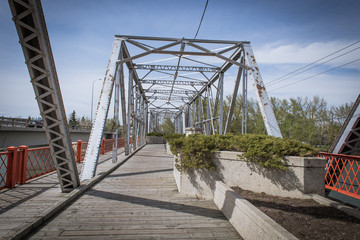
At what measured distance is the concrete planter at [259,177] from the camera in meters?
4.62

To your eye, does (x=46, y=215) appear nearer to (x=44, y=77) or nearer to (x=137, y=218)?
(x=137, y=218)

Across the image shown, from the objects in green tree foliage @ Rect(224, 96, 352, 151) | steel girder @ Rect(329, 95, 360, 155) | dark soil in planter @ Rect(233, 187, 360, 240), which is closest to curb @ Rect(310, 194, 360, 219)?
dark soil in planter @ Rect(233, 187, 360, 240)

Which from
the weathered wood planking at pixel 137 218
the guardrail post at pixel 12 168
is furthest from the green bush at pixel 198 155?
the guardrail post at pixel 12 168

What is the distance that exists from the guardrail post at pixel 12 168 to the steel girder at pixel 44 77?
178 centimetres

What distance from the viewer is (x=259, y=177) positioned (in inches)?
197

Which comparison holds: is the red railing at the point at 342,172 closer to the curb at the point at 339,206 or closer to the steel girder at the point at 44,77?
the curb at the point at 339,206

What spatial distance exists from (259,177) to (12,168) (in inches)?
271

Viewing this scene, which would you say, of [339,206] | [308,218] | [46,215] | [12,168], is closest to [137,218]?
[46,215]

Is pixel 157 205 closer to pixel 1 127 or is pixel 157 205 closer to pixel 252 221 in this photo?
pixel 252 221

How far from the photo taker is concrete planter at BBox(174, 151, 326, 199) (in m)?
4.62

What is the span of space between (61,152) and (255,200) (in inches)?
183

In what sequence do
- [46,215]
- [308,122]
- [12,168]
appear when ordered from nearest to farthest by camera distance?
1. [46,215]
2. [12,168]
3. [308,122]

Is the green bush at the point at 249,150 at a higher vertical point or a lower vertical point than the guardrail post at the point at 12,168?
higher

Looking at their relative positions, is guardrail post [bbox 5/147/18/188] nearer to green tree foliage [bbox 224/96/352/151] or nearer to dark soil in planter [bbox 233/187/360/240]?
dark soil in planter [bbox 233/187/360/240]
